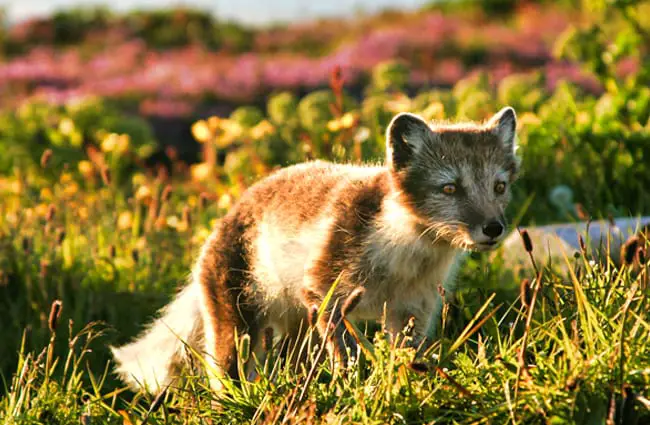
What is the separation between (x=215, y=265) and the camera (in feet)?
15.3

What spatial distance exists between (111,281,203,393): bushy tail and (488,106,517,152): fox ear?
173 cm

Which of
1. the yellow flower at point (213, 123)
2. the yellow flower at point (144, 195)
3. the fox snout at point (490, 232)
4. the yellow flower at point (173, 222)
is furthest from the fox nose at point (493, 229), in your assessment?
the yellow flower at point (213, 123)

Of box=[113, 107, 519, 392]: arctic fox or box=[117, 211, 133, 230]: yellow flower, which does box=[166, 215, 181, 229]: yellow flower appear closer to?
box=[117, 211, 133, 230]: yellow flower

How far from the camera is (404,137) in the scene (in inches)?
162

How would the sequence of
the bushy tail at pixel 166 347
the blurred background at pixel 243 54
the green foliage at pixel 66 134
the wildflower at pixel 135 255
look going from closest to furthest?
the bushy tail at pixel 166 347 → the wildflower at pixel 135 255 → the green foliage at pixel 66 134 → the blurred background at pixel 243 54

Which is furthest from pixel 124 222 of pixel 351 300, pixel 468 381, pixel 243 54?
pixel 243 54

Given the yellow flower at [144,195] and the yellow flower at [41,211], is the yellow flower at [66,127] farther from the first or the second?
the yellow flower at [144,195]

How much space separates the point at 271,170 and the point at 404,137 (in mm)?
3684

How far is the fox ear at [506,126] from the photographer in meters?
4.21

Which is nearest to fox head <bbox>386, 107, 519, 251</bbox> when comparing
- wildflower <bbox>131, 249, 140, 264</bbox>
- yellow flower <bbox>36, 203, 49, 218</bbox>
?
wildflower <bbox>131, 249, 140, 264</bbox>

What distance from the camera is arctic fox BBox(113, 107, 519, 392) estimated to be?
400 centimetres

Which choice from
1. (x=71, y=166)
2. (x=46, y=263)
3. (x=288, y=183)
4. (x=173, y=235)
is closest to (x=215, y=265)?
(x=288, y=183)

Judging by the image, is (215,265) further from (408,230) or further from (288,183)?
(408,230)

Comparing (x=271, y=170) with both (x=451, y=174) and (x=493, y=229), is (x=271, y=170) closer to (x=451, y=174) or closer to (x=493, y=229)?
(x=451, y=174)
